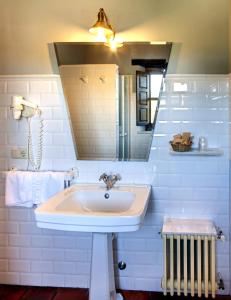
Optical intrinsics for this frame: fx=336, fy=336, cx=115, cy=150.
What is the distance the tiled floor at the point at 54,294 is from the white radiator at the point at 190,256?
194 mm

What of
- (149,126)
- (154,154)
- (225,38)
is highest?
(225,38)

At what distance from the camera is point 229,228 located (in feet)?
7.93

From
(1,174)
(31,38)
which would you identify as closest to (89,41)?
(31,38)

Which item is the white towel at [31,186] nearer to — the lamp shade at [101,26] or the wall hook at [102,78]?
the wall hook at [102,78]

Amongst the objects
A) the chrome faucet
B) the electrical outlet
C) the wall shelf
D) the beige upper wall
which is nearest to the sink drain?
the chrome faucet

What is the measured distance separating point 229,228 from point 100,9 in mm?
1800

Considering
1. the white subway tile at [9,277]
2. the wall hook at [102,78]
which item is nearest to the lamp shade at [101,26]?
the wall hook at [102,78]

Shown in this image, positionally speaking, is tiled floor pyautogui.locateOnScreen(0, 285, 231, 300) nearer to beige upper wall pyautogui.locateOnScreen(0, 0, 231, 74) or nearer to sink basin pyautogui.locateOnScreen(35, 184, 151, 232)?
sink basin pyautogui.locateOnScreen(35, 184, 151, 232)

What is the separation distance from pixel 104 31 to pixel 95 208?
1209 millimetres

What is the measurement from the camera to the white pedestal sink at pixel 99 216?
1.75 m

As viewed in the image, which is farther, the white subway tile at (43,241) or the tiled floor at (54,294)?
the white subway tile at (43,241)

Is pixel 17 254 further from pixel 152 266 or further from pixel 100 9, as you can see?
pixel 100 9

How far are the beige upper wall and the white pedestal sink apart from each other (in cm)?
93

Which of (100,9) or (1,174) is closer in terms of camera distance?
(100,9)
